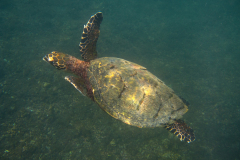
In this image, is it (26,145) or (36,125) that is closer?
(26,145)

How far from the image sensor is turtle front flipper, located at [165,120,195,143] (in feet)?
9.96

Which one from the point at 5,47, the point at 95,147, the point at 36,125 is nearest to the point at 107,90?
the point at 95,147

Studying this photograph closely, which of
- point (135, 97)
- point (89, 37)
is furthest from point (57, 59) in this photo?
point (135, 97)

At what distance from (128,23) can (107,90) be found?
9567 mm

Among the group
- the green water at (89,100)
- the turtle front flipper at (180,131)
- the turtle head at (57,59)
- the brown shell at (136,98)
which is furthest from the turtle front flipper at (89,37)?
the turtle front flipper at (180,131)

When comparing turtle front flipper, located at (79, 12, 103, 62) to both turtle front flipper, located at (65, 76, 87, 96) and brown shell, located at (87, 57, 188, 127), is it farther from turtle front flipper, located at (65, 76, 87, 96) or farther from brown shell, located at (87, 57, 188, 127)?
brown shell, located at (87, 57, 188, 127)

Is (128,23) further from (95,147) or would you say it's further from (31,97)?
(95,147)

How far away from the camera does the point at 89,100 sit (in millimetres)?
4988

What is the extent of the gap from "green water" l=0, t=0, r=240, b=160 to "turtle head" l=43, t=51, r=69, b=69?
1663mm

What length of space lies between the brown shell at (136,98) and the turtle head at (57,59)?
1.77m

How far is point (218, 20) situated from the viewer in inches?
552

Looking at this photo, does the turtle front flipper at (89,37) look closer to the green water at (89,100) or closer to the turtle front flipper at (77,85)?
the turtle front flipper at (77,85)

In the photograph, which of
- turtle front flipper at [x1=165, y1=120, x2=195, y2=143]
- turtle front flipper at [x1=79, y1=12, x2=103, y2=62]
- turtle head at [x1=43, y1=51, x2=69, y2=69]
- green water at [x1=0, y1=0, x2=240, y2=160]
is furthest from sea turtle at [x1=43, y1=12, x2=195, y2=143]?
green water at [x1=0, y1=0, x2=240, y2=160]

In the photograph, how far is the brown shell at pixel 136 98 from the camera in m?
2.74
